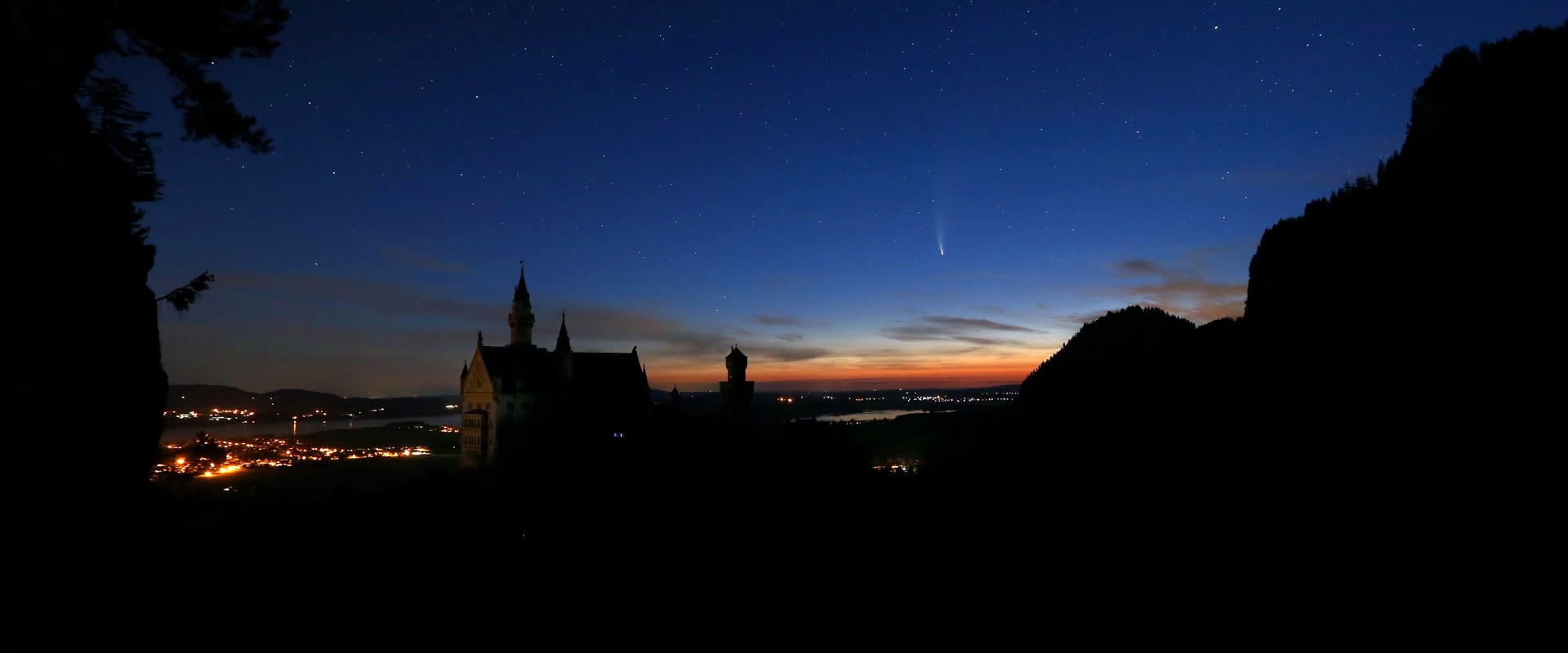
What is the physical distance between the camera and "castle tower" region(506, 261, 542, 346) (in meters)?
97.9

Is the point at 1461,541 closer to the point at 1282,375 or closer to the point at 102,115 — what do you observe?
the point at 1282,375

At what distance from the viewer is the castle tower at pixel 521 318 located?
321 ft

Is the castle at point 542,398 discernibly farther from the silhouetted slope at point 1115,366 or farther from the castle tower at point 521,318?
the silhouetted slope at point 1115,366

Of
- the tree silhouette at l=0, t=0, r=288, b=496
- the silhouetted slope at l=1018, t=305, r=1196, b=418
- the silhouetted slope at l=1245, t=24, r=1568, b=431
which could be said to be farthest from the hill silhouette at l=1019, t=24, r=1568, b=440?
the tree silhouette at l=0, t=0, r=288, b=496

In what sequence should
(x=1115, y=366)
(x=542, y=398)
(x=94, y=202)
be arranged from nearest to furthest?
(x=94, y=202) < (x=1115, y=366) < (x=542, y=398)

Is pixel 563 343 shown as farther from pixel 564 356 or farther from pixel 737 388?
pixel 737 388

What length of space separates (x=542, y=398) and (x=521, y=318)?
1518 cm

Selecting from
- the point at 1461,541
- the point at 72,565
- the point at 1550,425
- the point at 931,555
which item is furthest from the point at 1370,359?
the point at 72,565

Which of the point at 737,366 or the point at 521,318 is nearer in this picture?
the point at 737,366

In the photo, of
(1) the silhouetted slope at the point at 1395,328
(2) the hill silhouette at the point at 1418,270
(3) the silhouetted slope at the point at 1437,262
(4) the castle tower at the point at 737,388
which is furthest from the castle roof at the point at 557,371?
(3) the silhouetted slope at the point at 1437,262

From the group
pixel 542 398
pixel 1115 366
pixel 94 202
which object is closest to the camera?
pixel 94 202

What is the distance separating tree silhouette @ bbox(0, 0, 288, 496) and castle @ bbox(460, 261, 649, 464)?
71.8 meters

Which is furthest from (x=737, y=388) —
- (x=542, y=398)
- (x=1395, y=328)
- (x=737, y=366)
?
(x=542, y=398)

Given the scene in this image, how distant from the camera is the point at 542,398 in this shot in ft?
291
